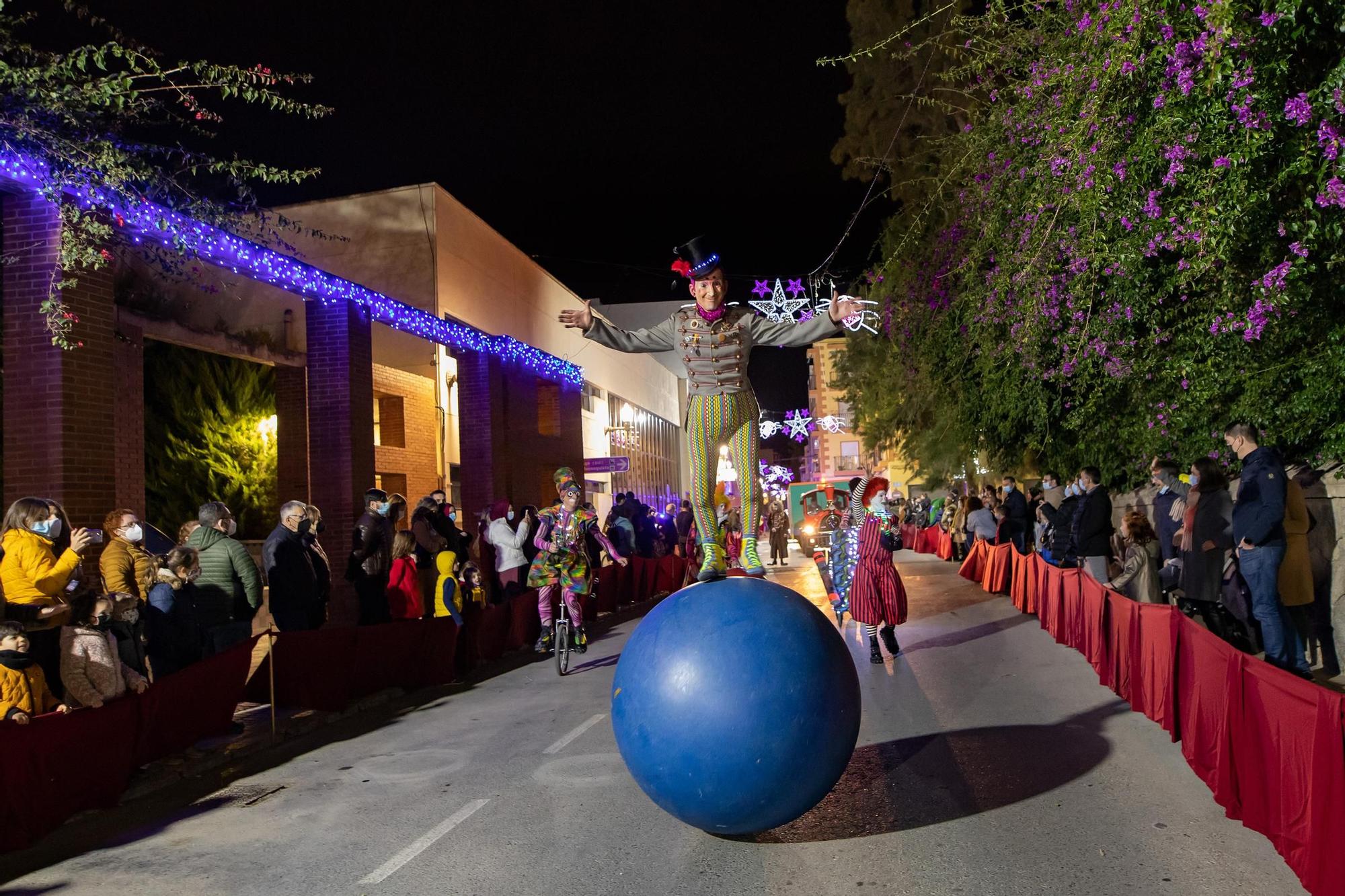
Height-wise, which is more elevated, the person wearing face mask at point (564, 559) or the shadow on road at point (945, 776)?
the person wearing face mask at point (564, 559)

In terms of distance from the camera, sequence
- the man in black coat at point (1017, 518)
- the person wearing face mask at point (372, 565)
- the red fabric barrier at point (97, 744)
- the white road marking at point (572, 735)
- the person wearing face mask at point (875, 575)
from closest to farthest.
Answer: the red fabric barrier at point (97, 744) < the white road marking at point (572, 735) < the person wearing face mask at point (875, 575) < the person wearing face mask at point (372, 565) < the man in black coat at point (1017, 518)

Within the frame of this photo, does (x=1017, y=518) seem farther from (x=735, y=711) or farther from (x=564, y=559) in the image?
(x=735, y=711)

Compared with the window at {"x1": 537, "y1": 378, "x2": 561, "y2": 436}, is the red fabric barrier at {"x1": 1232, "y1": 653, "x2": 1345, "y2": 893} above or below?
below

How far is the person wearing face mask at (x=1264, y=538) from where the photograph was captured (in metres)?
8.28

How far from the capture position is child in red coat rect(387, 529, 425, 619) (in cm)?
1188

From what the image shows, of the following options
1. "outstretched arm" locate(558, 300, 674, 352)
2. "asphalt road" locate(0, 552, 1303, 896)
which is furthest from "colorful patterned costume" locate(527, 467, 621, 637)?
"outstretched arm" locate(558, 300, 674, 352)

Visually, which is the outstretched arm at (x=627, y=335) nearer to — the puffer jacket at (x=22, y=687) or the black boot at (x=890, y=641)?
the puffer jacket at (x=22, y=687)

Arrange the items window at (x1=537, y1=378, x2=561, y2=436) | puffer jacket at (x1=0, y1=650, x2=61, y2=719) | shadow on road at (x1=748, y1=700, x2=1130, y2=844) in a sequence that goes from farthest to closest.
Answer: window at (x1=537, y1=378, x2=561, y2=436) → puffer jacket at (x1=0, y1=650, x2=61, y2=719) → shadow on road at (x1=748, y1=700, x2=1130, y2=844)

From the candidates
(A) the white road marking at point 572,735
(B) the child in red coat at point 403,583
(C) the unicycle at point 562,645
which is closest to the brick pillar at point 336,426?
(B) the child in red coat at point 403,583

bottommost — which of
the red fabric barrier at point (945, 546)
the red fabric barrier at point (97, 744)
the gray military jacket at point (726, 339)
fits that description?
the red fabric barrier at point (945, 546)

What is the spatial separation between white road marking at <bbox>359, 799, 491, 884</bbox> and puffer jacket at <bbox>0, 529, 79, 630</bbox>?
3.30 m

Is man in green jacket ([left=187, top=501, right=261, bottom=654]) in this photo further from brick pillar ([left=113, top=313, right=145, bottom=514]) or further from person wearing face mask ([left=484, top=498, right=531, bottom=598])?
brick pillar ([left=113, top=313, right=145, bottom=514])

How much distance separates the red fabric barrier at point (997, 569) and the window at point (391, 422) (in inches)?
520

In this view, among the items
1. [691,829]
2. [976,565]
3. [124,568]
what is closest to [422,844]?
[691,829]
